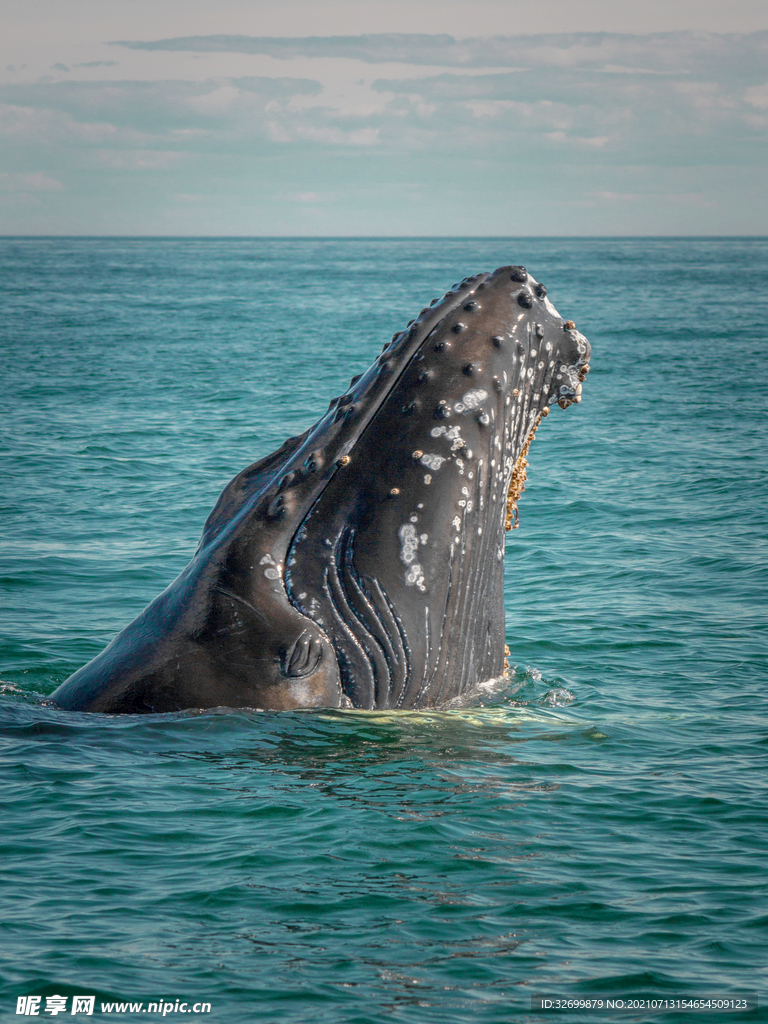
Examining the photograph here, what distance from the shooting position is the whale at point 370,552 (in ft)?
20.5

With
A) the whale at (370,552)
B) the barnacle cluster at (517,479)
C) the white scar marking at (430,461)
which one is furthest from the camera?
the barnacle cluster at (517,479)

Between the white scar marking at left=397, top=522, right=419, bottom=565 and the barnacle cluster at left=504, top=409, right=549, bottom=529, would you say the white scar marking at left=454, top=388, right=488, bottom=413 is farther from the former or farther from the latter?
the white scar marking at left=397, top=522, right=419, bottom=565

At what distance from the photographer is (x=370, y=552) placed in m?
6.34

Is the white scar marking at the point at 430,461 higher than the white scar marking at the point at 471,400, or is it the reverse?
the white scar marking at the point at 471,400

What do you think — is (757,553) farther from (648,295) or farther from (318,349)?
(648,295)

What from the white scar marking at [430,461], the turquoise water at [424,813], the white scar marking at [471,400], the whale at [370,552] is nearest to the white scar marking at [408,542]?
the whale at [370,552]

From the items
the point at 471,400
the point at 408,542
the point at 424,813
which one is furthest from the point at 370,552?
the point at 424,813

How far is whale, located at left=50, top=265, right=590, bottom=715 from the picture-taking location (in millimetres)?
6258

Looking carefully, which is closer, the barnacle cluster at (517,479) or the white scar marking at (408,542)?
the white scar marking at (408,542)

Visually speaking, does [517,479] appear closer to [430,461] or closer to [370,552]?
[430,461]

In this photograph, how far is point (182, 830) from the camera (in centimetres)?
612

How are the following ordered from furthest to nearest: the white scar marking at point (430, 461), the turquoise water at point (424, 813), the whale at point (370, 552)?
Result: the white scar marking at point (430, 461) < the whale at point (370, 552) < the turquoise water at point (424, 813)

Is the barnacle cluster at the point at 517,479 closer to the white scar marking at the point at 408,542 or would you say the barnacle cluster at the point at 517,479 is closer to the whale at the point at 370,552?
the whale at the point at 370,552

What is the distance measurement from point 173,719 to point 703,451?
17.9 metres
